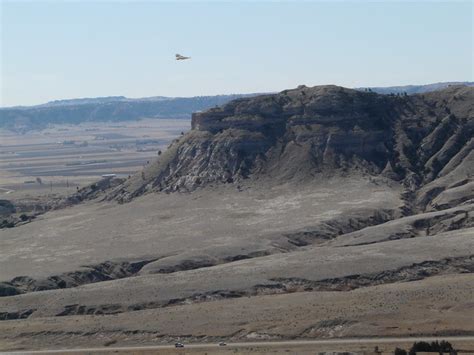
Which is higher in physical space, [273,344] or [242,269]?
[242,269]

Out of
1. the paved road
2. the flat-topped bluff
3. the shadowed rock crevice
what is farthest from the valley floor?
the flat-topped bluff

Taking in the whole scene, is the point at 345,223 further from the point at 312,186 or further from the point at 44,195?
the point at 44,195

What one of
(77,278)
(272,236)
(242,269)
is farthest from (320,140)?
(77,278)

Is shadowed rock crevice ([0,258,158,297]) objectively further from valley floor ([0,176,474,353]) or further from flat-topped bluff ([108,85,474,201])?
flat-topped bluff ([108,85,474,201])

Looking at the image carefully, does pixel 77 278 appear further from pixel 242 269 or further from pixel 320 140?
pixel 320 140

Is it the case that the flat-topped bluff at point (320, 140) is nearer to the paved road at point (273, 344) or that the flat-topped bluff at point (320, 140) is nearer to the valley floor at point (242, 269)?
the valley floor at point (242, 269)

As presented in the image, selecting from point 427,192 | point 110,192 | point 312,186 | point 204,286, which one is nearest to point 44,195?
point 110,192
